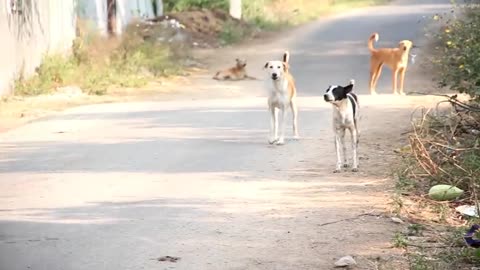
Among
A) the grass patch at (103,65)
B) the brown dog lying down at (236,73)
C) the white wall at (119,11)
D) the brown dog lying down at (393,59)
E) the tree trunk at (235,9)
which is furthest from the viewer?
the tree trunk at (235,9)

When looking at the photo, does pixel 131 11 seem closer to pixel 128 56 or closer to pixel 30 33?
pixel 128 56

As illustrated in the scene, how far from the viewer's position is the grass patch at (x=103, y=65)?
17859 millimetres

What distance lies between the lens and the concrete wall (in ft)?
54.7

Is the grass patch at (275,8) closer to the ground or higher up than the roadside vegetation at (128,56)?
higher up

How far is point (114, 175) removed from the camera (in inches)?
358

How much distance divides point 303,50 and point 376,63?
8650 mm

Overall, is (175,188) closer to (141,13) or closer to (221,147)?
(221,147)

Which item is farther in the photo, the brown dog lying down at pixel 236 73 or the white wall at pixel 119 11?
the white wall at pixel 119 11

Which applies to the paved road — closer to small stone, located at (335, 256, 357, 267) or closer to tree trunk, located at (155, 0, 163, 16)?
small stone, located at (335, 256, 357, 267)

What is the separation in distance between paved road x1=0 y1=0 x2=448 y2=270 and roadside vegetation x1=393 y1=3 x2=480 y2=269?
0.97 feet

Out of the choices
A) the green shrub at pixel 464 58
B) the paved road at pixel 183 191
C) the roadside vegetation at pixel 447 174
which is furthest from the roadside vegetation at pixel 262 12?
the roadside vegetation at pixel 447 174

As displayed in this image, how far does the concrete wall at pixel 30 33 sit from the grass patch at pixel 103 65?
23cm

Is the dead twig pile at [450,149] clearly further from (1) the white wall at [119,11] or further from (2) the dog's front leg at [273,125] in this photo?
(1) the white wall at [119,11]

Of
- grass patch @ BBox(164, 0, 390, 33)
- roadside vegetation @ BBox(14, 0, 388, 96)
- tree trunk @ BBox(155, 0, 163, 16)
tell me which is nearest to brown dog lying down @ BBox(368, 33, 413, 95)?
roadside vegetation @ BBox(14, 0, 388, 96)
